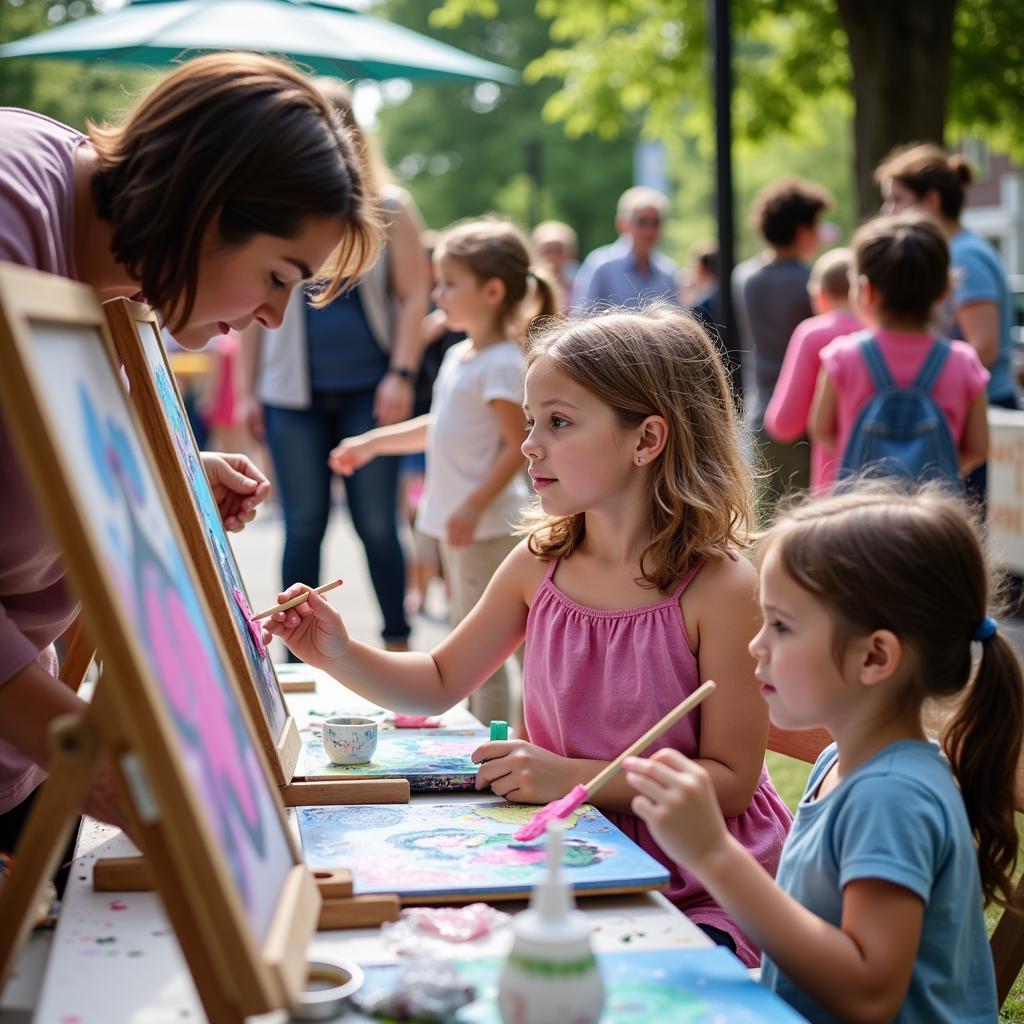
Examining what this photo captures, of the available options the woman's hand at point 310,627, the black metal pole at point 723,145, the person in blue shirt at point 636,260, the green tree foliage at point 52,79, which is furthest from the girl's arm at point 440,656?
the green tree foliage at point 52,79

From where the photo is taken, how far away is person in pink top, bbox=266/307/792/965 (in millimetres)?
2113

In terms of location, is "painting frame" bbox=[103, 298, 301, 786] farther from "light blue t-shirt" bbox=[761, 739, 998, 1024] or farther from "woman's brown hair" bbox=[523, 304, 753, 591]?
"light blue t-shirt" bbox=[761, 739, 998, 1024]

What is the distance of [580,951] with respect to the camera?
118cm

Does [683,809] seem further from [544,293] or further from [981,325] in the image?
[981,325]

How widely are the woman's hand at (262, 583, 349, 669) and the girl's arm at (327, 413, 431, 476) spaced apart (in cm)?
160

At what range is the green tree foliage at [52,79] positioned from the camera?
1814cm

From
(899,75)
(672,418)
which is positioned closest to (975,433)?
(672,418)

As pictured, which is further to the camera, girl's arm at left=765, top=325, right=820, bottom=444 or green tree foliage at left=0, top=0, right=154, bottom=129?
green tree foliage at left=0, top=0, right=154, bottom=129

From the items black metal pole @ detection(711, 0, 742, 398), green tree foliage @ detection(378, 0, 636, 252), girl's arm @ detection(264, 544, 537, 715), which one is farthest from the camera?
green tree foliage @ detection(378, 0, 636, 252)

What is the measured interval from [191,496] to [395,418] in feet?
9.83

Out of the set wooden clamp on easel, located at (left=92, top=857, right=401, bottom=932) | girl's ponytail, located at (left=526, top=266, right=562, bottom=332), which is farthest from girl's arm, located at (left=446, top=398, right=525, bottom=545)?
wooden clamp on easel, located at (left=92, top=857, right=401, bottom=932)

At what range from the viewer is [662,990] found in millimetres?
1364

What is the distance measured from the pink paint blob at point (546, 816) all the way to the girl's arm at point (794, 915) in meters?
0.23

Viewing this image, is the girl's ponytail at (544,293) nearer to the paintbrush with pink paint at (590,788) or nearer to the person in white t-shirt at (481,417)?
the person in white t-shirt at (481,417)
